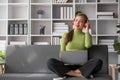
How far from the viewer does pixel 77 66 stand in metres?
4.04

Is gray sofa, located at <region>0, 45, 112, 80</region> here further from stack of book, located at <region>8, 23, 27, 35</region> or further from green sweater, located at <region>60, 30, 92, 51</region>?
stack of book, located at <region>8, 23, 27, 35</region>

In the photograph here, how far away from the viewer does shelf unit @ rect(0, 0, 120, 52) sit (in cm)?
637

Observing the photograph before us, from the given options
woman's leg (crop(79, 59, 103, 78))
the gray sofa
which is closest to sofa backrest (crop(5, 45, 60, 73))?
the gray sofa

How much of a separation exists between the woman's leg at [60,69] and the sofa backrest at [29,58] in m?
0.33

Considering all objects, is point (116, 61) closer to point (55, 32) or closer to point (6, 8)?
point (55, 32)

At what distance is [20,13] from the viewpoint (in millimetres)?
6621

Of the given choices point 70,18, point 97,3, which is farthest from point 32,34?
point 97,3

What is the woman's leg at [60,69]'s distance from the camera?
12.7ft

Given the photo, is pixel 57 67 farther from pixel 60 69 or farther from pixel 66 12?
pixel 66 12

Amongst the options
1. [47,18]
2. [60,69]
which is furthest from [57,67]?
[47,18]

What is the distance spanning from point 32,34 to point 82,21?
2.30 meters

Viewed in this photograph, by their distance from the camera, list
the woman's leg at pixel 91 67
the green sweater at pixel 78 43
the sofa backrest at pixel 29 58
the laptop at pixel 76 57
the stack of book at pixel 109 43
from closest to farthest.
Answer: the woman's leg at pixel 91 67, the laptop at pixel 76 57, the green sweater at pixel 78 43, the sofa backrest at pixel 29 58, the stack of book at pixel 109 43

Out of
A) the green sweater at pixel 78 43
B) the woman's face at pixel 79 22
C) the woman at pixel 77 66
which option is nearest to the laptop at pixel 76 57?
the woman at pixel 77 66

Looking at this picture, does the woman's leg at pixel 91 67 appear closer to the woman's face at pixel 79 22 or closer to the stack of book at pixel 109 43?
the woman's face at pixel 79 22
